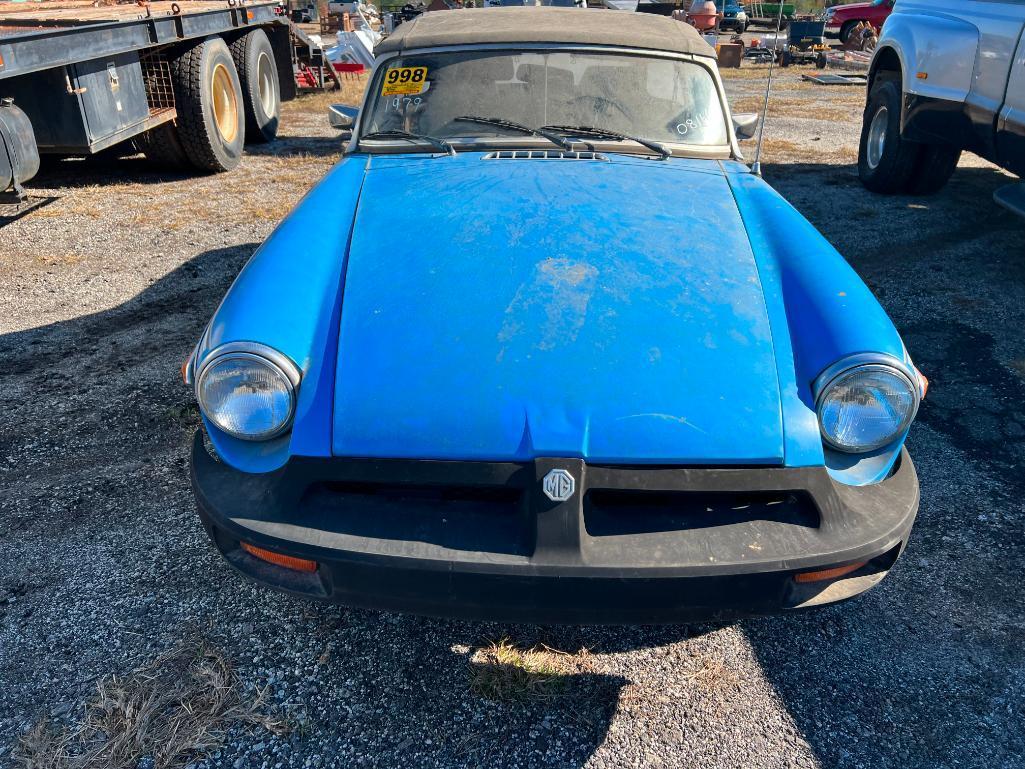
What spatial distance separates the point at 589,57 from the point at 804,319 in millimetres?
1737

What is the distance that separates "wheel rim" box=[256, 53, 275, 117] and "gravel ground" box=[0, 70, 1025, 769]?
5652 millimetres

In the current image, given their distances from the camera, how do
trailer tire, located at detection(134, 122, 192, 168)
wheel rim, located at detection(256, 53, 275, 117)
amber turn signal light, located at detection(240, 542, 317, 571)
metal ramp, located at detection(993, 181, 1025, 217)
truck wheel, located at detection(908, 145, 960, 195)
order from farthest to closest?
wheel rim, located at detection(256, 53, 275, 117), trailer tire, located at detection(134, 122, 192, 168), truck wheel, located at detection(908, 145, 960, 195), metal ramp, located at detection(993, 181, 1025, 217), amber turn signal light, located at detection(240, 542, 317, 571)

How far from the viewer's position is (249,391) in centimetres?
197

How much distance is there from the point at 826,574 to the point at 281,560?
4.50ft

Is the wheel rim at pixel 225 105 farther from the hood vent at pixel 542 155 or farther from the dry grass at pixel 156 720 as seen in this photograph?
the dry grass at pixel 156 720

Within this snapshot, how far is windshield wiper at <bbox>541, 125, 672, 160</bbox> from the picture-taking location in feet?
10.3

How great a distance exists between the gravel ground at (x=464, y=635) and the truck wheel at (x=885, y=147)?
11.0 feet

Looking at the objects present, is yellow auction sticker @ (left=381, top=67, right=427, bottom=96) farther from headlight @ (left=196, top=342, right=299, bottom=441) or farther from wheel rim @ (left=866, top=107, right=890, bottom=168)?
wheel rim @ (left=866, top=107, right=890, bottom=168)

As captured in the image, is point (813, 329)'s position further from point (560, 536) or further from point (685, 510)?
point (560, 536)

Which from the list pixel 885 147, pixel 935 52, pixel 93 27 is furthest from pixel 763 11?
pixel 93 27

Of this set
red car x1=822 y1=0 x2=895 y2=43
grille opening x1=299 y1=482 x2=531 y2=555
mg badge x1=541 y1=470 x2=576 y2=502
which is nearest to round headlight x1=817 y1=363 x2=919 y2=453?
mg badge x1=541 y1=470 x2=576 y2=502

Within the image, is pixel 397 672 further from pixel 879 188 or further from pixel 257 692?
pixel 879 188

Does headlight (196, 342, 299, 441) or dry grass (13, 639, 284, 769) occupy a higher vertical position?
headlight (196, 342, 299, 441)

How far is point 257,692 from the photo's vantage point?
6.99 ft
